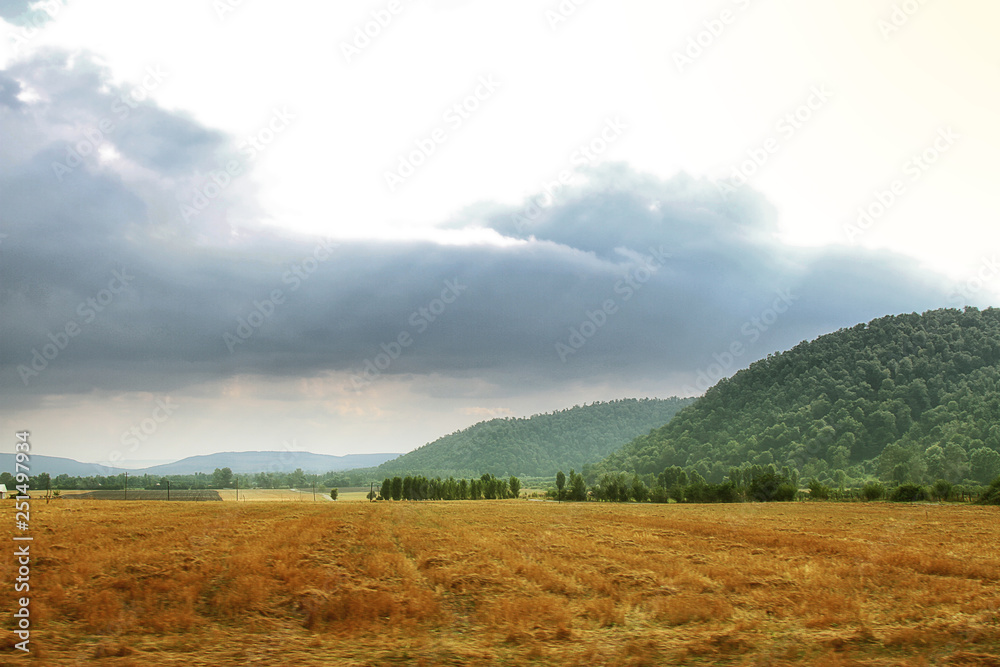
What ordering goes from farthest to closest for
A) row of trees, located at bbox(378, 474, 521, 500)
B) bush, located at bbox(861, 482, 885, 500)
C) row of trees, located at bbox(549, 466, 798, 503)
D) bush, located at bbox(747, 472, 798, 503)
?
row of trees, located at bbox(378, 474, 521, 500) → row of trees, located at bbox(549, 466, 798, 503) → bush, located at bbox(747, 472, 798, 503) → bush, located at bbox(861, 482, 885, 500)

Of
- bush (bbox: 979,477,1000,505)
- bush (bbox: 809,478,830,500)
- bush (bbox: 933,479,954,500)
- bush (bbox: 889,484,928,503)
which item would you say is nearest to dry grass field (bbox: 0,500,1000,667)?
bush (bbox: 979,477,1000,505)

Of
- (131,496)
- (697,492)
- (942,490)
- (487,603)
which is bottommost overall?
(697,492)

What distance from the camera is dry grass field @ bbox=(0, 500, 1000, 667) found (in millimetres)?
14672

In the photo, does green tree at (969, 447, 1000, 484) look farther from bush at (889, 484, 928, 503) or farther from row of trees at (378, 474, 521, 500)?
row of trees at (378, 474, 521, 500)

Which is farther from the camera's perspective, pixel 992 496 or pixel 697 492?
pixel 697 492

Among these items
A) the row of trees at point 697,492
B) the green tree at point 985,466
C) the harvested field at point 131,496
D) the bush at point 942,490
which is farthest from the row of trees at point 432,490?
the green tree at point 985,466

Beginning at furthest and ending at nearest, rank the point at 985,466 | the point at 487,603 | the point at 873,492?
1. the point at 985,466
2. the point at 873,492
3. the point at 487,603

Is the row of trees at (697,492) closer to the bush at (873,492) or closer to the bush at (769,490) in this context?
the bush at (769,490)

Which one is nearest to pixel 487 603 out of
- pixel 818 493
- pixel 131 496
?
pixel 818 493

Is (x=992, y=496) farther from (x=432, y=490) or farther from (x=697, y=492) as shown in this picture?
(x=432, y=490)

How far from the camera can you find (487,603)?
770 inches

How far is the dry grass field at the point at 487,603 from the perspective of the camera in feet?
48.1

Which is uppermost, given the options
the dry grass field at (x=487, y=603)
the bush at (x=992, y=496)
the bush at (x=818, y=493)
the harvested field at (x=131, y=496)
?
the dry grass field at (x=487, y=603)

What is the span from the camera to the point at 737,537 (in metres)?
43.0
